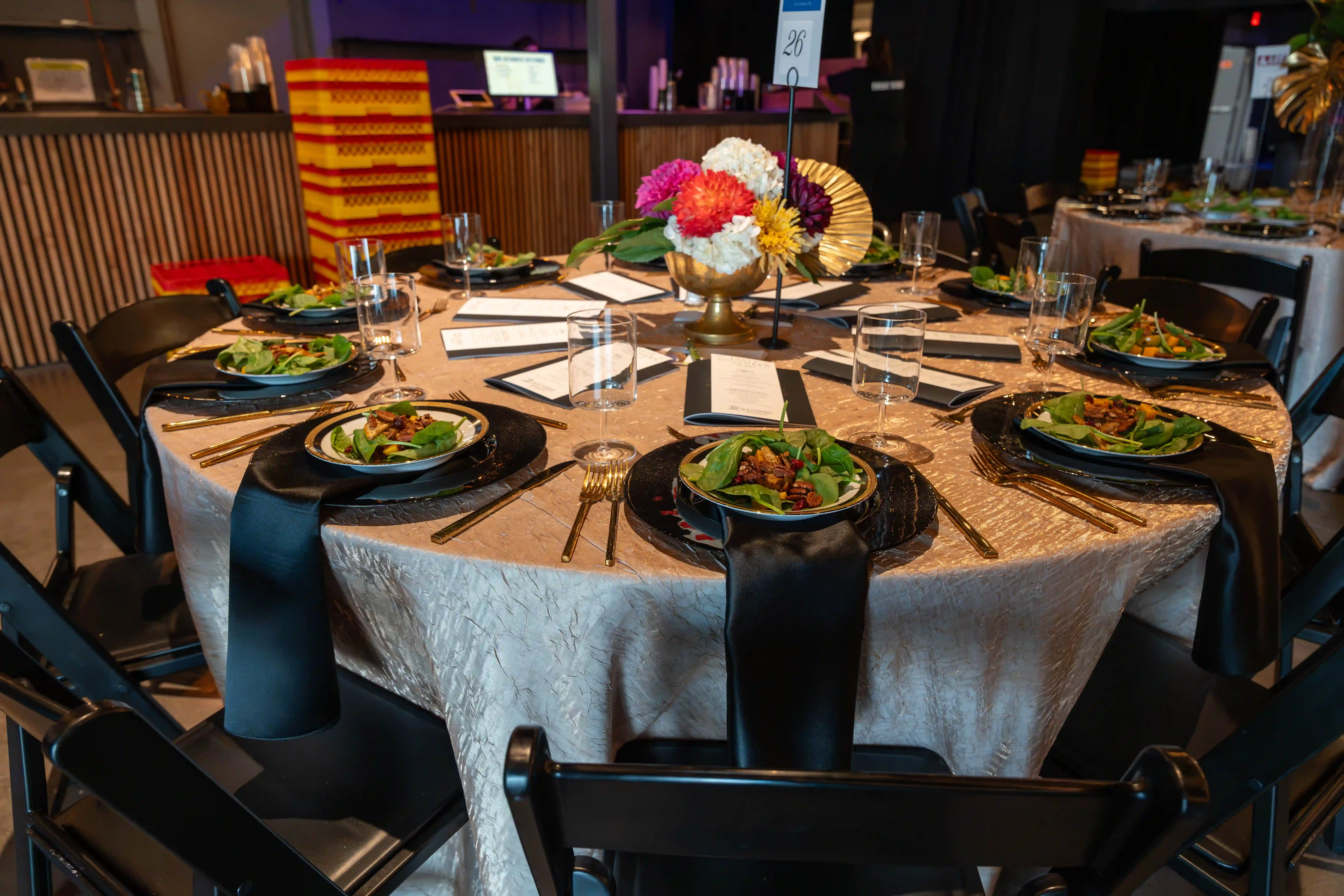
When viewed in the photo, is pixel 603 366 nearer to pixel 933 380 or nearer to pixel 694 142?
pixel 933 380

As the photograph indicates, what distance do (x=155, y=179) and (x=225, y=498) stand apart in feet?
12.8

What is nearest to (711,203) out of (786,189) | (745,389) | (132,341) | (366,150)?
(786,189)

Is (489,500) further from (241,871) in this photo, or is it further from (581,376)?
(241,871)

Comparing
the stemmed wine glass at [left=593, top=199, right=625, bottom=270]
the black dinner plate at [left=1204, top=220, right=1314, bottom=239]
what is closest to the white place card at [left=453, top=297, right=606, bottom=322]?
the stemmed wine glass at [left=593, top=199, right=625, bottom=270]

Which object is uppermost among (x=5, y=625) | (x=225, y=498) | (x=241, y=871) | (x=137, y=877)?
(x=225, y=498)

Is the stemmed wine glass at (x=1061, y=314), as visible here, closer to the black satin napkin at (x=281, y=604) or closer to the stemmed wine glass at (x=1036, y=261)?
the stemmed wine glass at (x=1036, y=261)

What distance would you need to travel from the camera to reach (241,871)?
2.19ft

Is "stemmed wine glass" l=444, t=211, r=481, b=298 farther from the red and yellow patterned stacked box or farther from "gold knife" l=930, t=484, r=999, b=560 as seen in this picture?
the red and yellow patterned stacked box

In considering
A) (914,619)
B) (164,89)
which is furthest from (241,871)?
(164,89)

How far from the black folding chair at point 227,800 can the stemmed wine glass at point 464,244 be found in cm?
119

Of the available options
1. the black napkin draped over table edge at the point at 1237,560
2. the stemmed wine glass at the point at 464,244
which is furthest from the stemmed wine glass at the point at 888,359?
the stemmed wine glass at the point at 464,244

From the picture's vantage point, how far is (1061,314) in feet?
4.66

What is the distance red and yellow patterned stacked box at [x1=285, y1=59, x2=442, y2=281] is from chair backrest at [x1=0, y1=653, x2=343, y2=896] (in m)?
3.45

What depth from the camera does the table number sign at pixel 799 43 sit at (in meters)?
1.53
